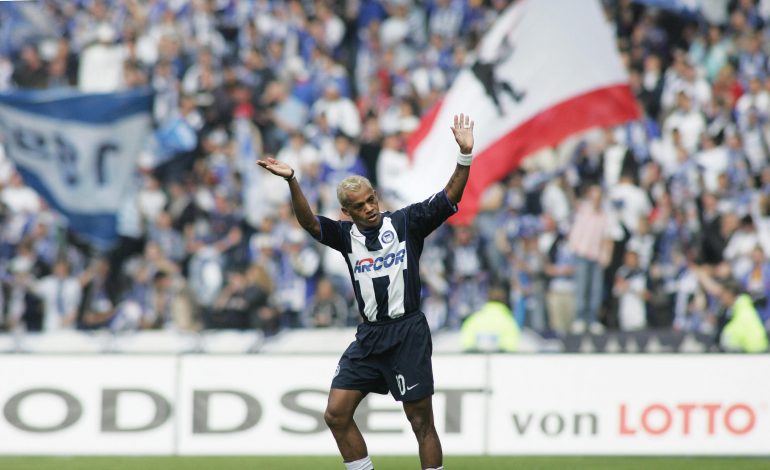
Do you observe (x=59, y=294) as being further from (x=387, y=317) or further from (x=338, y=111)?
(x=387, y=317)

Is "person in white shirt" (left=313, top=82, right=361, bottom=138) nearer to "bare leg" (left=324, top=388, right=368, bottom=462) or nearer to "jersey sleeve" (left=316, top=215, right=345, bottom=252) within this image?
"jersey sleeve" (left=316, top=215, right=345, bottom=252)

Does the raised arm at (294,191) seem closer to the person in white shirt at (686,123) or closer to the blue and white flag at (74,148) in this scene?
the blue and white flag at (74,148)

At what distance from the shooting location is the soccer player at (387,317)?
949 centimetres

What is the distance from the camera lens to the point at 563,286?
18.3 meters

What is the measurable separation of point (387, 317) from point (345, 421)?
74cm

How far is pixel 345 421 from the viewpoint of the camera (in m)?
9.55

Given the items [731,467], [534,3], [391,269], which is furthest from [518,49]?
[391,269]

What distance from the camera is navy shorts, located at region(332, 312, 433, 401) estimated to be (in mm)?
9516

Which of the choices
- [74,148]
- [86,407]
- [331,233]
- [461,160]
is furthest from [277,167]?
[74,148]

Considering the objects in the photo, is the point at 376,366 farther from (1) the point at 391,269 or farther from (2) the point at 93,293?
(2) the point at 93,293

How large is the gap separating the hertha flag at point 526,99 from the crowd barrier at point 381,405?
117 inches

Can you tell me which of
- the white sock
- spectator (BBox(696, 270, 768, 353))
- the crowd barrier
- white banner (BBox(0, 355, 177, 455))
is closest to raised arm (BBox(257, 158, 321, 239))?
the white sock

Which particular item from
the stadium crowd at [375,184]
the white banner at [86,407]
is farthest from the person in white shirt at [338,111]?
the white banner at [86,407]

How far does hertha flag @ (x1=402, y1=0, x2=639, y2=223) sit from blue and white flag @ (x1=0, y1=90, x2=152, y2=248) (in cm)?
434
